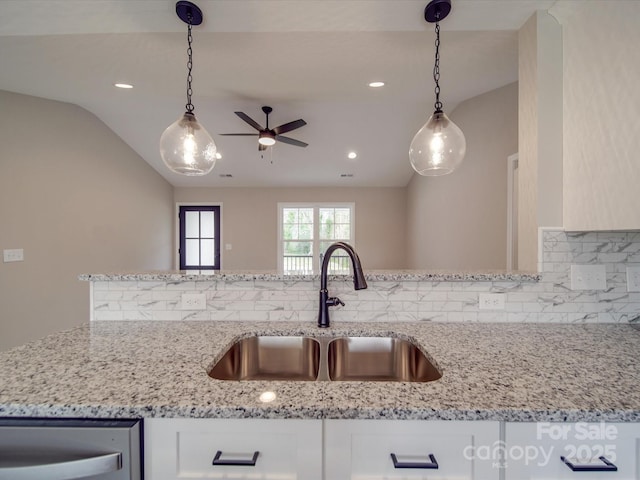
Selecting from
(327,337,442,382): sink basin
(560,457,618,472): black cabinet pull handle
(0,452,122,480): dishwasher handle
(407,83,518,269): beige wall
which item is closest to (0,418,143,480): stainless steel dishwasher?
(0,452,122,480): dishwasher handle

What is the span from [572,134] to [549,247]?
1.64 ft

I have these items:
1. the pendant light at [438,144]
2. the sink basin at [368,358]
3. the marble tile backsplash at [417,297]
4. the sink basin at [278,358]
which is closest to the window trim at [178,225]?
the marble tile backsplash at [417,297]

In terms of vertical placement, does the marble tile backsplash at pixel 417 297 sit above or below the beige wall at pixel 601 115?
below

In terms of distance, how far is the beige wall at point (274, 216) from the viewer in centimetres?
631

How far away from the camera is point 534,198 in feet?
4.49

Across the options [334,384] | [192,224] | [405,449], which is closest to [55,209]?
[192,224]

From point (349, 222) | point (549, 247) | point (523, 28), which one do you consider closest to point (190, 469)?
point (549, 247)

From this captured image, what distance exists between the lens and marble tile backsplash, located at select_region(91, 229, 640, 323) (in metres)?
1.27

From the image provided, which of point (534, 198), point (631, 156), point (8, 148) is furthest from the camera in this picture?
point (8, 148)

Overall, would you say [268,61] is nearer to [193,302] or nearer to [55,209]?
[193,302]

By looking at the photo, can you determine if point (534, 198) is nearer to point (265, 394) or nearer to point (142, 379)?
point (265, 394)

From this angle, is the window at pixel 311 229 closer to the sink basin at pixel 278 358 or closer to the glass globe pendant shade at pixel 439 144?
the glass globe pendant shade at pixel 439 144

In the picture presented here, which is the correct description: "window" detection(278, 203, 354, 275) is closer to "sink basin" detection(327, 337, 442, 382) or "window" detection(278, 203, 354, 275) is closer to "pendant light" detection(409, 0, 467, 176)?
"pendant light" detection(409, 0, 467, 176)

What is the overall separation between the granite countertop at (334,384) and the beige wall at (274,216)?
5258mm
